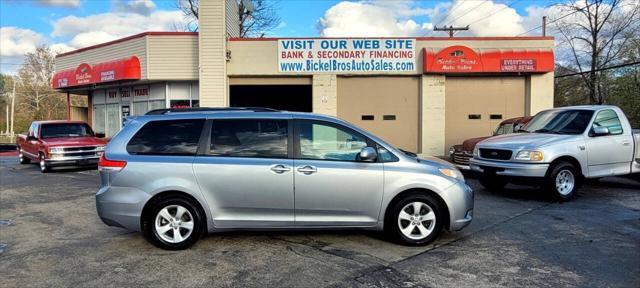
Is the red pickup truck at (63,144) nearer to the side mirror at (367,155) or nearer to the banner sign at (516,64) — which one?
the side mirror at (367,155)

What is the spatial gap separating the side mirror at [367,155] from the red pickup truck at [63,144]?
504 inches

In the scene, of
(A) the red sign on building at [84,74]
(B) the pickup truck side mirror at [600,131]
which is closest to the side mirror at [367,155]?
(B) the pickup truck side mirror at [600,131]

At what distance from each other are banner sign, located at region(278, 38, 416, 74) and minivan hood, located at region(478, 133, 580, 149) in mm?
9506

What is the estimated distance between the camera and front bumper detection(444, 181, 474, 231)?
232 inches


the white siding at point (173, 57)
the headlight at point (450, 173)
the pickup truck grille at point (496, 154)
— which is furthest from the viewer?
the white siding at point (173, 57)

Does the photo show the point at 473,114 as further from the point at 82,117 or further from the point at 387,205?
the point at 82,117

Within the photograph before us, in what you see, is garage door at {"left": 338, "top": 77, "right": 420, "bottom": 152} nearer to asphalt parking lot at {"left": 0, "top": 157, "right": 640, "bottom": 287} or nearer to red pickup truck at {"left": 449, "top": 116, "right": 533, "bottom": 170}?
red pickup truck at {"left": 449, "top": 116, "right": 533, "bottom": 170}

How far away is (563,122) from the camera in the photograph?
1002 centimetres

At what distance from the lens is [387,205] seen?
582cm

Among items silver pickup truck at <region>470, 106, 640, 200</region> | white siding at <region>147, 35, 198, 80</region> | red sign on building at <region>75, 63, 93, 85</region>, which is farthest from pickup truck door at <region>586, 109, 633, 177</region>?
red sign on building at <region>75, 63, 93, 85</region>

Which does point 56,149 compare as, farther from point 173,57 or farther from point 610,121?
point 610,121

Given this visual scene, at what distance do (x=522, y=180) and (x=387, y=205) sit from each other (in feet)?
15.3

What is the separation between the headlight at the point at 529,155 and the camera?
904 cm

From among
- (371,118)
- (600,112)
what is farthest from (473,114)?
(600,112)
